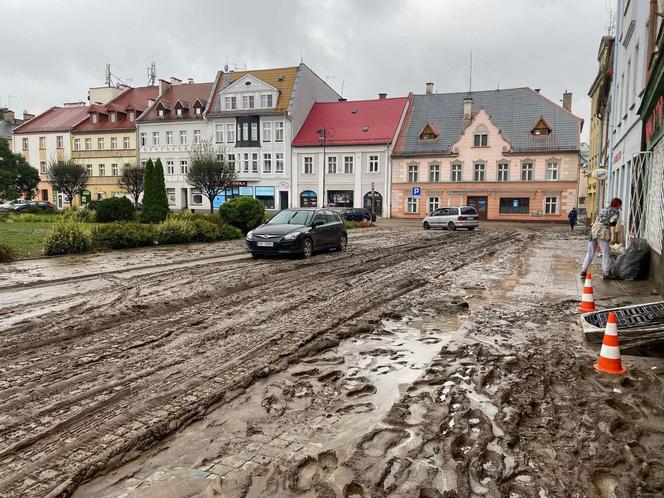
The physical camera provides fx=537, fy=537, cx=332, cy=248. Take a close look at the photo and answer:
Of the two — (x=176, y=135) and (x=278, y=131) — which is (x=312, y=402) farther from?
(x=176, y=135)

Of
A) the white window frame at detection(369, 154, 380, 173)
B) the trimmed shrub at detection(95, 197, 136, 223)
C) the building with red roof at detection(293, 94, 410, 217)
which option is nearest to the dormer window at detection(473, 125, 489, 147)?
the building with red roof at detection(293, 94, 410, 217)

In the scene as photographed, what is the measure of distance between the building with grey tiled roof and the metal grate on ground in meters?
39.5

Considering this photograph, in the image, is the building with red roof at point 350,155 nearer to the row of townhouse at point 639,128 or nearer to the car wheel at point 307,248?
the row of townhouse at point 639,128

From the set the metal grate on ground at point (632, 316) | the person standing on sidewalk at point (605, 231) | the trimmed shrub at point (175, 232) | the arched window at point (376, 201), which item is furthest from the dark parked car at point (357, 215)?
the metal grate on ground at point (632, 316)

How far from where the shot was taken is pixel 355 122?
53219mm

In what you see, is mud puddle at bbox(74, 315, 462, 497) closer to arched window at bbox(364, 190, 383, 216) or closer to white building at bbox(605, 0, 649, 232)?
white building at bbox(605, 0, 649, 232)

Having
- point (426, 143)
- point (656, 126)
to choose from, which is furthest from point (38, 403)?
point (426, 143)

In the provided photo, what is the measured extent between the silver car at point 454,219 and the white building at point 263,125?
2102cm

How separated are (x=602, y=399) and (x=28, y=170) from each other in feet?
149

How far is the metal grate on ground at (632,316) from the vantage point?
22.0ft

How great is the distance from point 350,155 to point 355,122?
13.1 feet

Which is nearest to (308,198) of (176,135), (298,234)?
(176,135)

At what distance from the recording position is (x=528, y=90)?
49750mm

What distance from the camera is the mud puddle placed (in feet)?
11.0
